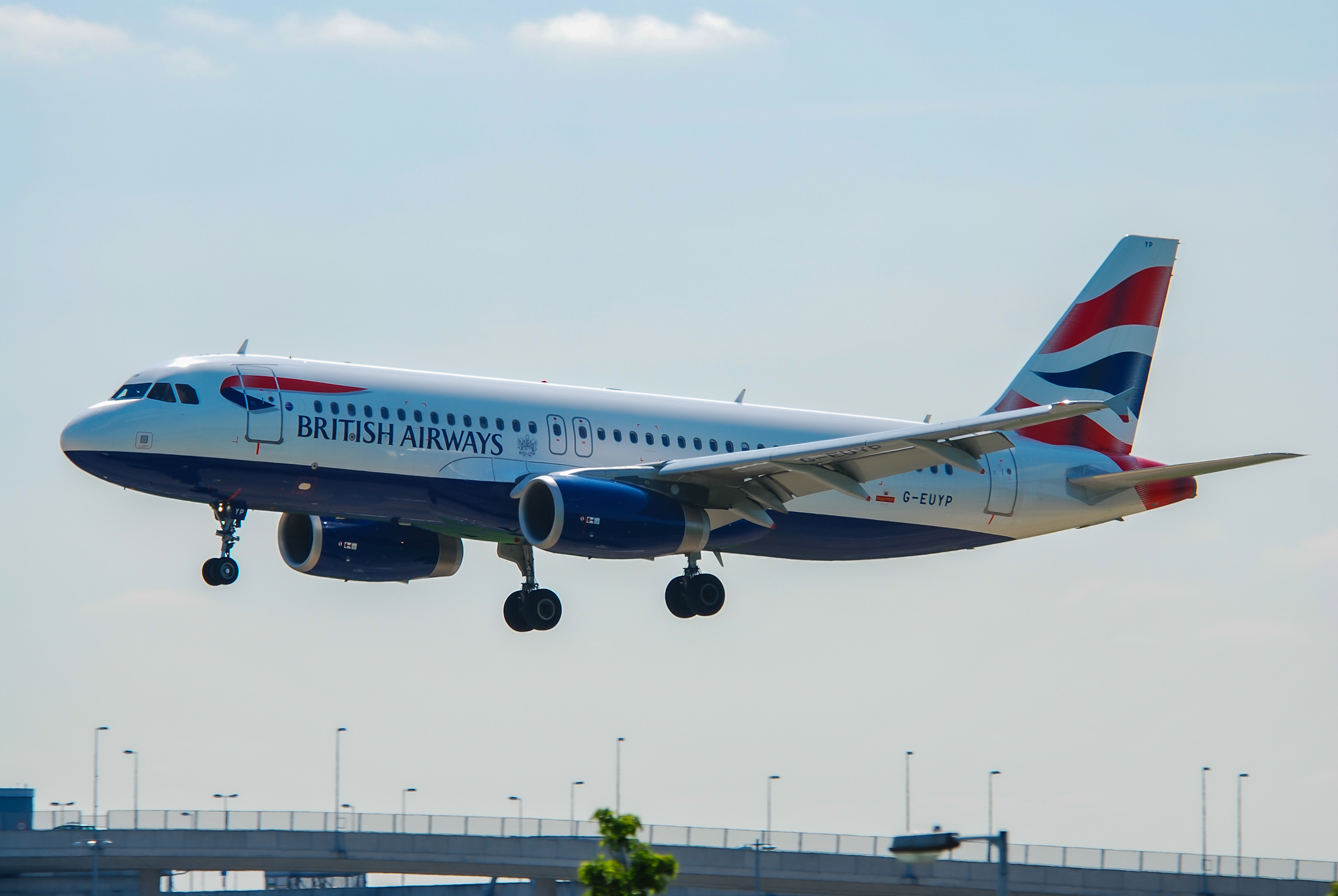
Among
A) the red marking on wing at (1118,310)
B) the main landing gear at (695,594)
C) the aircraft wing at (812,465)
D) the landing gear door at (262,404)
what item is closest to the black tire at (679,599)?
the main landing gear at (695,594)

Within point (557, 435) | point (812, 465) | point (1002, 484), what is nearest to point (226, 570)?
point (557, 435)

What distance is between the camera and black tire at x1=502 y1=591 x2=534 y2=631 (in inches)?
1838

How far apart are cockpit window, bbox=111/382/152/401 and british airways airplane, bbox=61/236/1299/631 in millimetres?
48

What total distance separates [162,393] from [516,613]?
11899 mm

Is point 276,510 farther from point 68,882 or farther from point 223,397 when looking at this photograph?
point 68,882

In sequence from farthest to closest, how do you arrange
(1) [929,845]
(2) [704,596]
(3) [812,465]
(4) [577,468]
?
(2) [704,596]
(4) [577,468]
(3) [812,465]
(1) [929,845]

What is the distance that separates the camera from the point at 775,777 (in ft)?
216

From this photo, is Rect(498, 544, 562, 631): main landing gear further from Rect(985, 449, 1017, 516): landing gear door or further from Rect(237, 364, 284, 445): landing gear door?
Rect(985, 449, 1017, 516): landing gear door

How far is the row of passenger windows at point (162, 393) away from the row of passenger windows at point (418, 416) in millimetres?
2137

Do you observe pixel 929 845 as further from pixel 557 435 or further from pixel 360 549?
pixel 360 549

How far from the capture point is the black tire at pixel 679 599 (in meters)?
45.0

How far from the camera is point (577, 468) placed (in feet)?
139

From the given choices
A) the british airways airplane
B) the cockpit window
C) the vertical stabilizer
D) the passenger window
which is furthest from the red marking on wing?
the cockpit window

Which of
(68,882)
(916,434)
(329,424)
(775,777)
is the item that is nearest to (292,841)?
(68,882)
